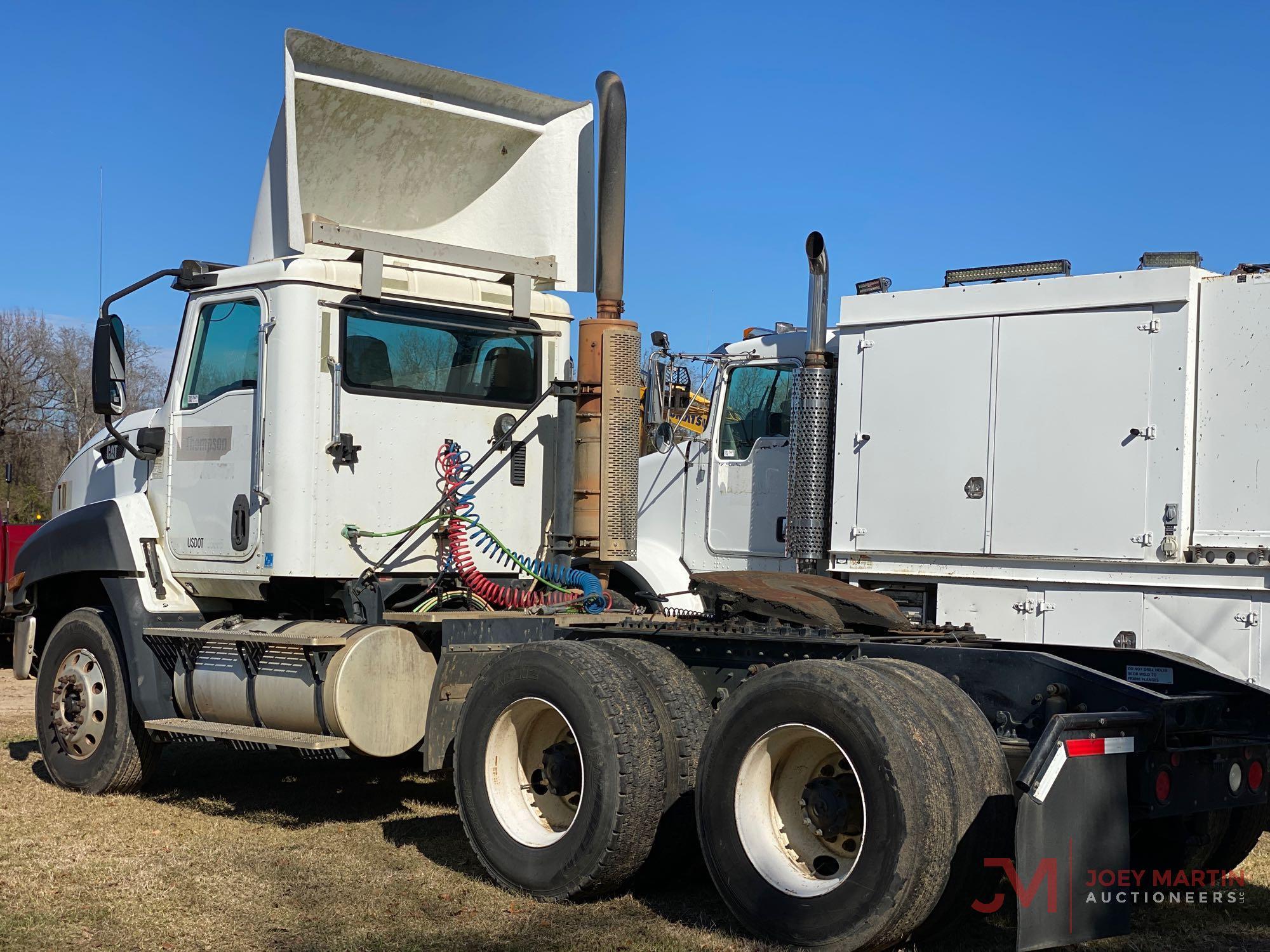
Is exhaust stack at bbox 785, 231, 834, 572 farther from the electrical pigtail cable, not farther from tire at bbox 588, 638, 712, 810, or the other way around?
tire at bbox 588, 638, 712, 810

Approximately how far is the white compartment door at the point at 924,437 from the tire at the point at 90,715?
4.72 meters

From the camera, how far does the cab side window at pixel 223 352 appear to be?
7.98 m

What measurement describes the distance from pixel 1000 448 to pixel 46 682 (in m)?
6.16

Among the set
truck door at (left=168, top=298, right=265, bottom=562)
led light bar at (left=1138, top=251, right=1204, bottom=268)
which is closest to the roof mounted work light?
led light bar at (left=1138, top=251, right=1204, bottom=268)

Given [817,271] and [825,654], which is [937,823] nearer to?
[825,654]

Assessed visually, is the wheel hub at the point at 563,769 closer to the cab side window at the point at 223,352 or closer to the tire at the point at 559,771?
the tire at the point at 559,771

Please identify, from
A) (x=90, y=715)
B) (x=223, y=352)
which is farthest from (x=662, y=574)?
(x=90, y=715)

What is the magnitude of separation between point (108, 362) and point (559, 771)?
159 inches

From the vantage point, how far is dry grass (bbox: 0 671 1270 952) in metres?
5.32

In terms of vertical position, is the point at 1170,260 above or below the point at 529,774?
above

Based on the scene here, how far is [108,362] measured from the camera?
8.25 metres

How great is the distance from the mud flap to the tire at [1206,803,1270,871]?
150cm

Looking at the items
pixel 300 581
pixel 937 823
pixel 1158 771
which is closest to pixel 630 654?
pixel 937 823

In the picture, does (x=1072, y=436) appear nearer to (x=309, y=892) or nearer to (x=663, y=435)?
(x=663, y=435)
